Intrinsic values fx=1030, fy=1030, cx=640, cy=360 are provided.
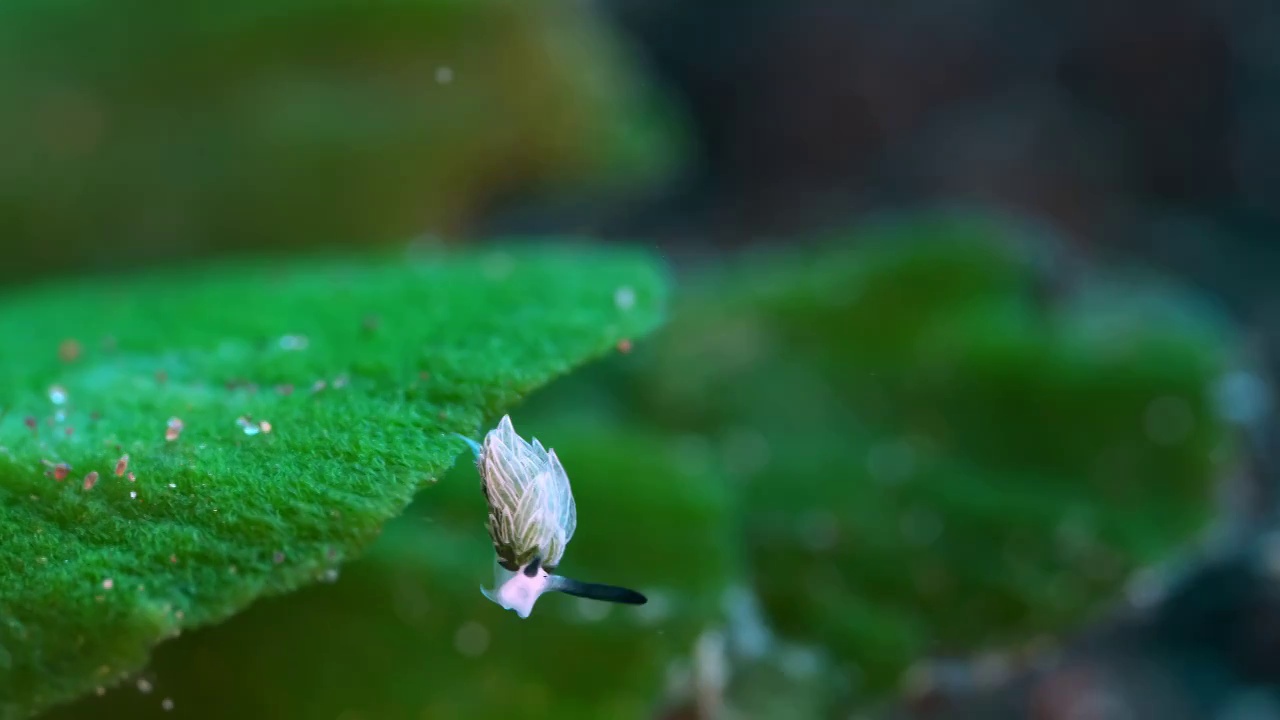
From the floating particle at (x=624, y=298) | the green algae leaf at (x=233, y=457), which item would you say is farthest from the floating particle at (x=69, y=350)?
the floating particle at (x=624, y=298)

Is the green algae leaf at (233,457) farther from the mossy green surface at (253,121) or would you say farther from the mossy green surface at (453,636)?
the mossy green surface at (253,121)

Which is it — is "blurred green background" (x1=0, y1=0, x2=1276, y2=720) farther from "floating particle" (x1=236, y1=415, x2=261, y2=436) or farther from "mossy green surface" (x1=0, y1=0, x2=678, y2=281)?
"floating particle" (x1=236, y1=415, x2=261, y2=436)

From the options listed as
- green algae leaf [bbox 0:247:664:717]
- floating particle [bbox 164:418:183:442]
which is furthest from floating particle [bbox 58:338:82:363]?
floating particle [bbox 164:418:183:442]

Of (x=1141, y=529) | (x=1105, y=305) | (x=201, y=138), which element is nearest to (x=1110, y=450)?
(x=1141, y=529)

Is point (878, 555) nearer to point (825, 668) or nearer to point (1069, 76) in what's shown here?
point (825, 668)

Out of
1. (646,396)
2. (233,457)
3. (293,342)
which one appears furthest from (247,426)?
(646,396)
